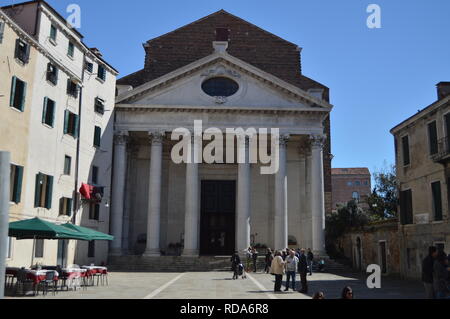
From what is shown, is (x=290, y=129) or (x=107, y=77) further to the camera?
(x=290, y=129)

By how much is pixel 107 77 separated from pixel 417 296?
75.7ft

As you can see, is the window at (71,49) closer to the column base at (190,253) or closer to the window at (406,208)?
the column base at (190,253)

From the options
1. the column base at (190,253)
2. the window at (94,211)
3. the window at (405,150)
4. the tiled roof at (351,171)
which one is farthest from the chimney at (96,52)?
the tiled roof at (351,171)

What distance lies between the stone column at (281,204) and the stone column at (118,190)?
10.7m

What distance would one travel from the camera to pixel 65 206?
2498 centimetres

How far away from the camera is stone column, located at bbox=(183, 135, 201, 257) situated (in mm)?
31031

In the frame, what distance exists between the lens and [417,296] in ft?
53.4

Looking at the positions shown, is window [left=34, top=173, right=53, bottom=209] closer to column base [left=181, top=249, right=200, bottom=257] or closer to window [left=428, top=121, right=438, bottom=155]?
column base [left=181, top=249, right=200, bottom=257]

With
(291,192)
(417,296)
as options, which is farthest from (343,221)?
(417,296)

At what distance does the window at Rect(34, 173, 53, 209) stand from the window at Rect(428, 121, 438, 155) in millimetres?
18638

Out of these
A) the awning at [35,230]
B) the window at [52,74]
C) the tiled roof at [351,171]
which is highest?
the tiled roof at [351,171]

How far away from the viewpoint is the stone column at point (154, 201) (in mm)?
31188

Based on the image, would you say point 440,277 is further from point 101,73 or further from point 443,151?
point 101,73
